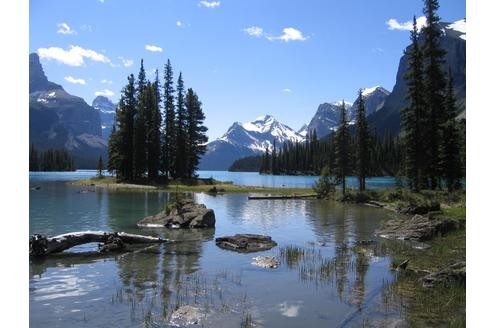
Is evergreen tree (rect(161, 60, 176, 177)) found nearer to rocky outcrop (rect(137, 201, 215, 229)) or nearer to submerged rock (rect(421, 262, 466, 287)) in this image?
rocky outcrop (rect(137, 201, 215, 229))

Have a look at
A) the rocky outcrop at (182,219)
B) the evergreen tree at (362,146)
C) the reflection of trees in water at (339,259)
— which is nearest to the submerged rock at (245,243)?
the reflection of trees in water at (339,259)

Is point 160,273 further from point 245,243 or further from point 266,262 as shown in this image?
point 245,243

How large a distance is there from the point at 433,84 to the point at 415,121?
5.15m

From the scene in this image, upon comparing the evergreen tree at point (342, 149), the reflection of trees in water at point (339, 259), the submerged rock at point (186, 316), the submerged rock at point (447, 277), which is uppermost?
the evergreen tree at point (342, 149)

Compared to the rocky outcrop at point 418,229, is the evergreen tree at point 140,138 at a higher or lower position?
higher

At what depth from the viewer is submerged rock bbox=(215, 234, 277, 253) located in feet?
74.0

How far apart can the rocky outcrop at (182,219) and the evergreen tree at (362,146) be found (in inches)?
1595

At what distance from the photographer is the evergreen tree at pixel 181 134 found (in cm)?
9069

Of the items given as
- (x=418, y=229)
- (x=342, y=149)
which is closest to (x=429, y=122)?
(x=342, y=149)

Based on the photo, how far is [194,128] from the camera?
3917 inches

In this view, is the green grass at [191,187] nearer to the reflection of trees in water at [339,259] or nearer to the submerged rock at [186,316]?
the reflection of trees in water at [339,259]

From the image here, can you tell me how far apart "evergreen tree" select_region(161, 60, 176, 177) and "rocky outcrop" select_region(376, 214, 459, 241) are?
68.3 meters
